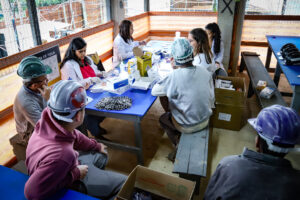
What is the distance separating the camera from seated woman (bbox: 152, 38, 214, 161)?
2352mm

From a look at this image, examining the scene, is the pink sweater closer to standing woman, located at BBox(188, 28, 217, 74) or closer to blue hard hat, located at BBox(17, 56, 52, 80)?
blue hard hat, located at BBox(17, 56, 52, 80)

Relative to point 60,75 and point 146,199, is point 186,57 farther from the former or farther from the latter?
point 60,75

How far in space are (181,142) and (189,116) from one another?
278 mm

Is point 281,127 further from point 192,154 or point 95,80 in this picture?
point 95,80

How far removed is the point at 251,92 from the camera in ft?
13.8

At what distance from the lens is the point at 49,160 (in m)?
1.36

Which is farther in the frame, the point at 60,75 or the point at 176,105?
the point at 60,75

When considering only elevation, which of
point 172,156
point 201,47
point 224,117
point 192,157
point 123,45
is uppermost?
point 201,47

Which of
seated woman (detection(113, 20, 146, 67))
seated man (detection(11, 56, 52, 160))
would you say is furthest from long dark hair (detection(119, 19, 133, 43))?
seated man (detection(11, 56, 52, 160))

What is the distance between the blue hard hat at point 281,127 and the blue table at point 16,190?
110cm

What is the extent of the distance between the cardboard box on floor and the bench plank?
714 mm

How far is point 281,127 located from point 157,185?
0.97 metres

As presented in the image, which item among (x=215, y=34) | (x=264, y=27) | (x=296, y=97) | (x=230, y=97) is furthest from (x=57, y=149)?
(x=264, y=27)

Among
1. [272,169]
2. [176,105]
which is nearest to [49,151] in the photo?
[272,169]
